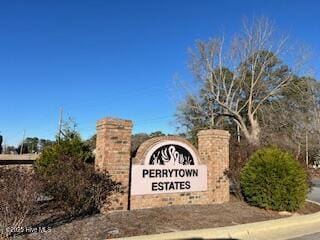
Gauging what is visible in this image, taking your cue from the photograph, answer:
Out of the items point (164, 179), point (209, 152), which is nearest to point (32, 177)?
point (164, 179)

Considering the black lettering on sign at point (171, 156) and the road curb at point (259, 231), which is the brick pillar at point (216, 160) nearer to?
the black lettering on sign at point (171, 156)

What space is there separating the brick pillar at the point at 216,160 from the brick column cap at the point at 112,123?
3.24 metres

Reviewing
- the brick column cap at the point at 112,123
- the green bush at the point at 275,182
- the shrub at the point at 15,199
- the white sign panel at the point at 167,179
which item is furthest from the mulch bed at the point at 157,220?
the brick column cap at the point at 112,123

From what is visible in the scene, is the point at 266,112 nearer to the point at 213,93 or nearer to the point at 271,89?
the point at 271,89

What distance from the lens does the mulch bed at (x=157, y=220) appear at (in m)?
8.11

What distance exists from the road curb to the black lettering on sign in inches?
128

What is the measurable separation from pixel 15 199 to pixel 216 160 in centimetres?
792

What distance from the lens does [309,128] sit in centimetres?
4978

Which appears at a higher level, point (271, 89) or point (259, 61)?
point (259, 61)

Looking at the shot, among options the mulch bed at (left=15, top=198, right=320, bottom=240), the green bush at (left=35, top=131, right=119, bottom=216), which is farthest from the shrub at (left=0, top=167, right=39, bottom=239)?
the green bush at (left=35, top=131, right=119, bottom=216)

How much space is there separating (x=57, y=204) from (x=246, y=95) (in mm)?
38734

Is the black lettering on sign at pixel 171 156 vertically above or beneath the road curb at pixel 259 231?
above

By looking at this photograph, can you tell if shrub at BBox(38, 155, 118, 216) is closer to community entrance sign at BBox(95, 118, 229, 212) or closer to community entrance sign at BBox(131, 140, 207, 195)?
community entrance sign at BBox(95, 118, 229, 212)

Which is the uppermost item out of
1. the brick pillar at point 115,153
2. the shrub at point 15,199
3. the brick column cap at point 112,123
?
the brick column cap at point 112,123
